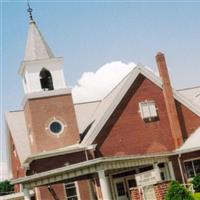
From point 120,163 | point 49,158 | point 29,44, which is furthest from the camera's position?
point 29,44

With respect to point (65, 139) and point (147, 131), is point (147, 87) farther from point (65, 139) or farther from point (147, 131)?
point (65, 139)

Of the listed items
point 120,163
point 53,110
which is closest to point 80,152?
point 53,110

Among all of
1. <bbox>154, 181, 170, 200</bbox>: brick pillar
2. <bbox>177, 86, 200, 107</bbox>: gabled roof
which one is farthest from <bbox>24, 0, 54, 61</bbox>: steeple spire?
<bbox>154, 181, 170, 200</bbox>: brick pillar

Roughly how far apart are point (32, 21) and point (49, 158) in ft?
39.7

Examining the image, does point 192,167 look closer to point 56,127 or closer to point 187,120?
point 187,120

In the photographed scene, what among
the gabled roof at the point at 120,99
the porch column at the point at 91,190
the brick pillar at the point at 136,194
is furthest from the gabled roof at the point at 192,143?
the brick pillar at the point at 136,194

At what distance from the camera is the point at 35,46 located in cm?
3481

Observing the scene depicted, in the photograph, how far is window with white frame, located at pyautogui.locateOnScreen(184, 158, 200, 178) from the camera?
31.8 m

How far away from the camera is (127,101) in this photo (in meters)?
32.6

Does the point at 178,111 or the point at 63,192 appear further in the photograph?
the point at 178,111

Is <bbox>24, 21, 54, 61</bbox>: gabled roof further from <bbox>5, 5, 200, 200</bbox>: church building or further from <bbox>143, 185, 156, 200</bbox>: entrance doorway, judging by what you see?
<bbox>143, 185, 156, 200</bbox>: entrance doorway

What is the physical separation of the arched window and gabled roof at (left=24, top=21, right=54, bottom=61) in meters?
1.16

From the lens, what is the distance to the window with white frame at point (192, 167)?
1252 inches

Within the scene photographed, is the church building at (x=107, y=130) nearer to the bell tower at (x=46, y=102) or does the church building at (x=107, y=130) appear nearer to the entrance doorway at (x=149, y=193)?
the bell tower at (x=46, y=102)
